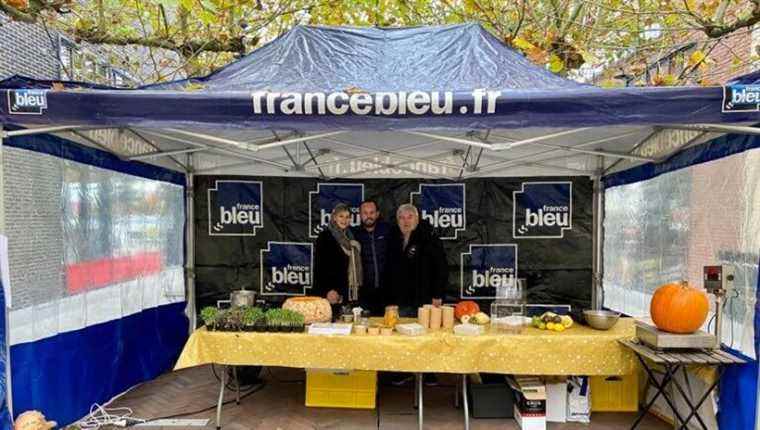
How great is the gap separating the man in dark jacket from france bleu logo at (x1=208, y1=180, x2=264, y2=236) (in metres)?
1.89

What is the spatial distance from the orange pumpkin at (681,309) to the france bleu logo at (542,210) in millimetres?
2327

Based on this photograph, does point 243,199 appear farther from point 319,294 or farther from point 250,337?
point 250,337

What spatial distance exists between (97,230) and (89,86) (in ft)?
4.54

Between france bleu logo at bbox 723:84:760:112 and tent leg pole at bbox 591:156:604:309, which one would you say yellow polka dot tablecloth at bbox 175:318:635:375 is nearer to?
france bleu logo at bbox 723:84:760:112

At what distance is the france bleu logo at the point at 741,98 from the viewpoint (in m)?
2.67

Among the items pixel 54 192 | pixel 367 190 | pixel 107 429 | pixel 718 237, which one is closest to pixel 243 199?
pixel 367 190

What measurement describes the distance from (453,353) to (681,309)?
5.01ft

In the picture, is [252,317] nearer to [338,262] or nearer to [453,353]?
[338,262]

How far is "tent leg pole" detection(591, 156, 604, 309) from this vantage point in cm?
541

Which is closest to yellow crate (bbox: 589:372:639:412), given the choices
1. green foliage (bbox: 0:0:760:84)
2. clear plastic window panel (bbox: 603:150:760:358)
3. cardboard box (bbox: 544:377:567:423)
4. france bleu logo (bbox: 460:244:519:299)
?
cardboard box (bbox: 544:377:567:423)

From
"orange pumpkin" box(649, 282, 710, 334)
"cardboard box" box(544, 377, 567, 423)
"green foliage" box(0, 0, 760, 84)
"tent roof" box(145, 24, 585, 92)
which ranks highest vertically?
"green foliage" box(0, 0, 760, 84)

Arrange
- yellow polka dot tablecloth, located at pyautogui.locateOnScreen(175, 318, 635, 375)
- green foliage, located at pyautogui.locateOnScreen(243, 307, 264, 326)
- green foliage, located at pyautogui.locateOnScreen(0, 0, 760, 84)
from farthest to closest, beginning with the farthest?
1. green foliage, located at pyautogui.locateOnScreen(0, 0, 760, 84)
2. green foliage, located at pyautogui.locateOnScreen(243, 307, 264, 326)
3. yellow polka dot tablecloth, located at pyautogui.locateOnScreen(175, 318, 635, 375)

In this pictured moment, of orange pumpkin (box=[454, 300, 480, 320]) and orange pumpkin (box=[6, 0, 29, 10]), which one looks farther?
orange pumpkin (box=[454, 300, 480, 320])

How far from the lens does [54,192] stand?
352cm
